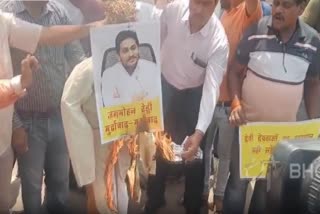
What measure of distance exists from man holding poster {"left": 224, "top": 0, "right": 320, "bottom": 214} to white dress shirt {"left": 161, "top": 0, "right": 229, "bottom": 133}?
0.32ft

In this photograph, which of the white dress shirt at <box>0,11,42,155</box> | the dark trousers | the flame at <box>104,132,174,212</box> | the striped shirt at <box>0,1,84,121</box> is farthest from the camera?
the dark trousers

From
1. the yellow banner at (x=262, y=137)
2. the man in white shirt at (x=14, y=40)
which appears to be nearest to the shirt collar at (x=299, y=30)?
the yellow banner at (x=262, y=137)

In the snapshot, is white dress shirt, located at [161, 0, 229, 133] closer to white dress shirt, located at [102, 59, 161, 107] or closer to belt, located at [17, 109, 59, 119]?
white dress shirt, located at [102, 59, 161, 107]

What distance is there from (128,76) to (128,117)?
172 millimetres

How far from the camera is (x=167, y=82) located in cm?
284

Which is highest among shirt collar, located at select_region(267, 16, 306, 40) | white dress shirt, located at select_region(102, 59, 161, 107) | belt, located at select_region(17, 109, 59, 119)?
shirt collar, located at select_region(267, 16, 306, 40)

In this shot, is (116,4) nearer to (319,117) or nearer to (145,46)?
(145,46)

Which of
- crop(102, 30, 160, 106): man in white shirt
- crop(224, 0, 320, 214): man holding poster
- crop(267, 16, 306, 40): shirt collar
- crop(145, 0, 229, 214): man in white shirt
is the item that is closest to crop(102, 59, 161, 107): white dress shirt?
crop(102, 30, 160, 106): man in white shirt

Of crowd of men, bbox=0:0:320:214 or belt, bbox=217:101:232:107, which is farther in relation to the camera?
belt, bbox=217:101:232:107

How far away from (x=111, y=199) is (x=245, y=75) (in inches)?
30.7

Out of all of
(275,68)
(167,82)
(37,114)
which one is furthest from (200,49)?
(37,114)

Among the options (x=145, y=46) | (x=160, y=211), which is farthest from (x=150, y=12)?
(x=160, y=211)

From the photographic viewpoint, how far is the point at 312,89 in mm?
2816

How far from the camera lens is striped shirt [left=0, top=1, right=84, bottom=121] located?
2.58m
